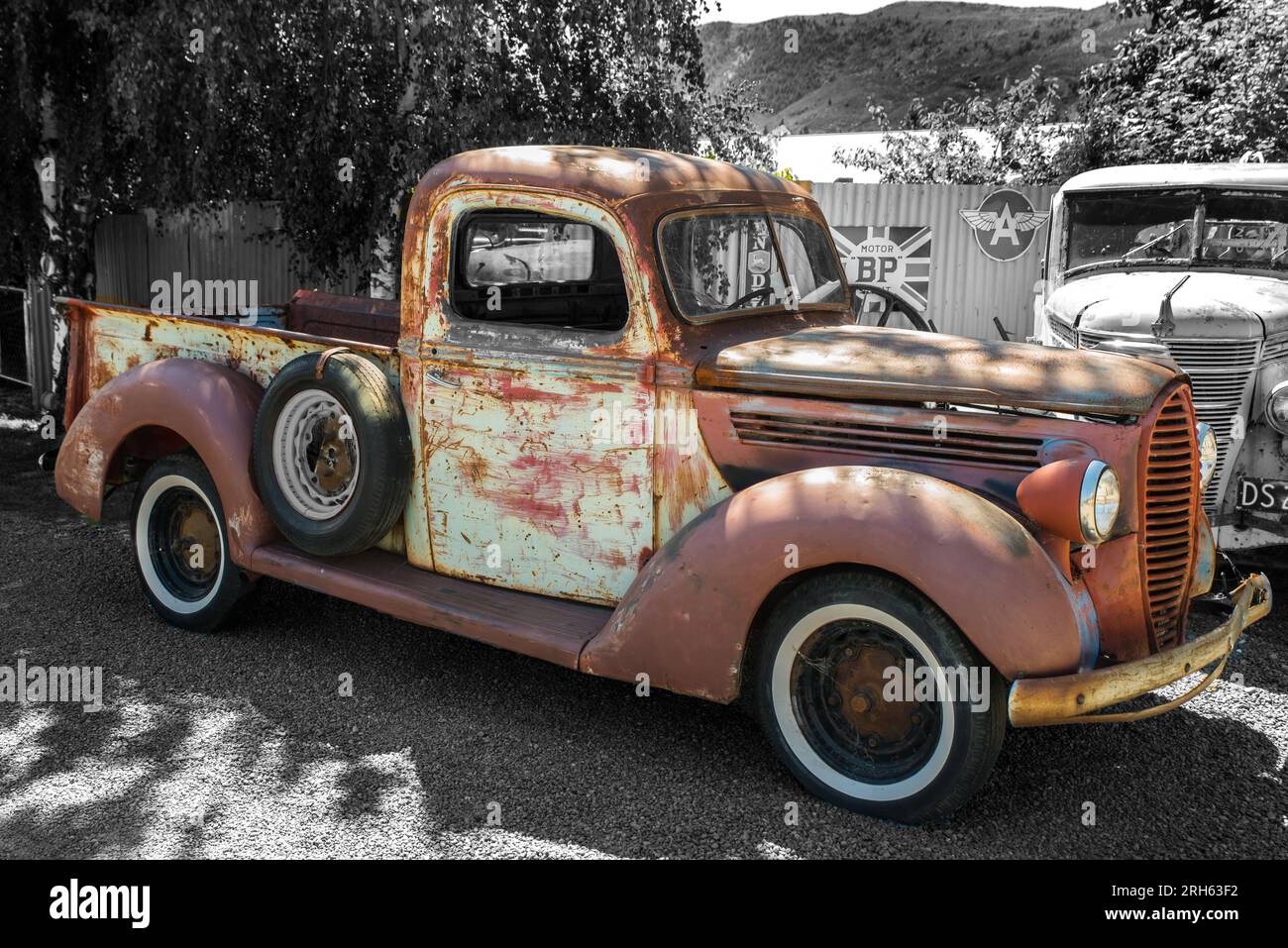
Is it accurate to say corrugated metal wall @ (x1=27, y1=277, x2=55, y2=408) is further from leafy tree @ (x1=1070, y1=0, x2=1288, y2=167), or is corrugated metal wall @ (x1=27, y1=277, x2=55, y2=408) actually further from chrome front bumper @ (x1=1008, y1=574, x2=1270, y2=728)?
leafy tree @ (x1=1070, y1=0, x2=1288, y2=167)

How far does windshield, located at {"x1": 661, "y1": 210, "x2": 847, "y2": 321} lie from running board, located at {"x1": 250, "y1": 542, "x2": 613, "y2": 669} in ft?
3.82

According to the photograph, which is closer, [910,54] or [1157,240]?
[1157,240]

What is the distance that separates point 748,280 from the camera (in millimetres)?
4355

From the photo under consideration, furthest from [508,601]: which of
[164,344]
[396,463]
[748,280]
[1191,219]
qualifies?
[1191,219]

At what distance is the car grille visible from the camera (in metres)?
5.62

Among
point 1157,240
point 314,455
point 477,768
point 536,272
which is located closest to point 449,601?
point 477,768

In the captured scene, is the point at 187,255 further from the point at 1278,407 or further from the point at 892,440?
the point at 1278,407

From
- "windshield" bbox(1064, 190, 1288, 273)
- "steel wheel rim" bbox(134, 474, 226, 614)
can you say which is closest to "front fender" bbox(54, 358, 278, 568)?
"steel wheel rim" bbox(134, 474, 226, 614)

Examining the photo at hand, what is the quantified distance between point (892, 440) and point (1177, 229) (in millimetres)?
3960

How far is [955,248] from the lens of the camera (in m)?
11.8

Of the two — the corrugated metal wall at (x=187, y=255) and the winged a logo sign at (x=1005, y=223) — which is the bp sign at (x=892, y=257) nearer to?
the winged a logo sign at (x=1005, y=223)

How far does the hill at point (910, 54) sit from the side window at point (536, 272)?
39150mm
